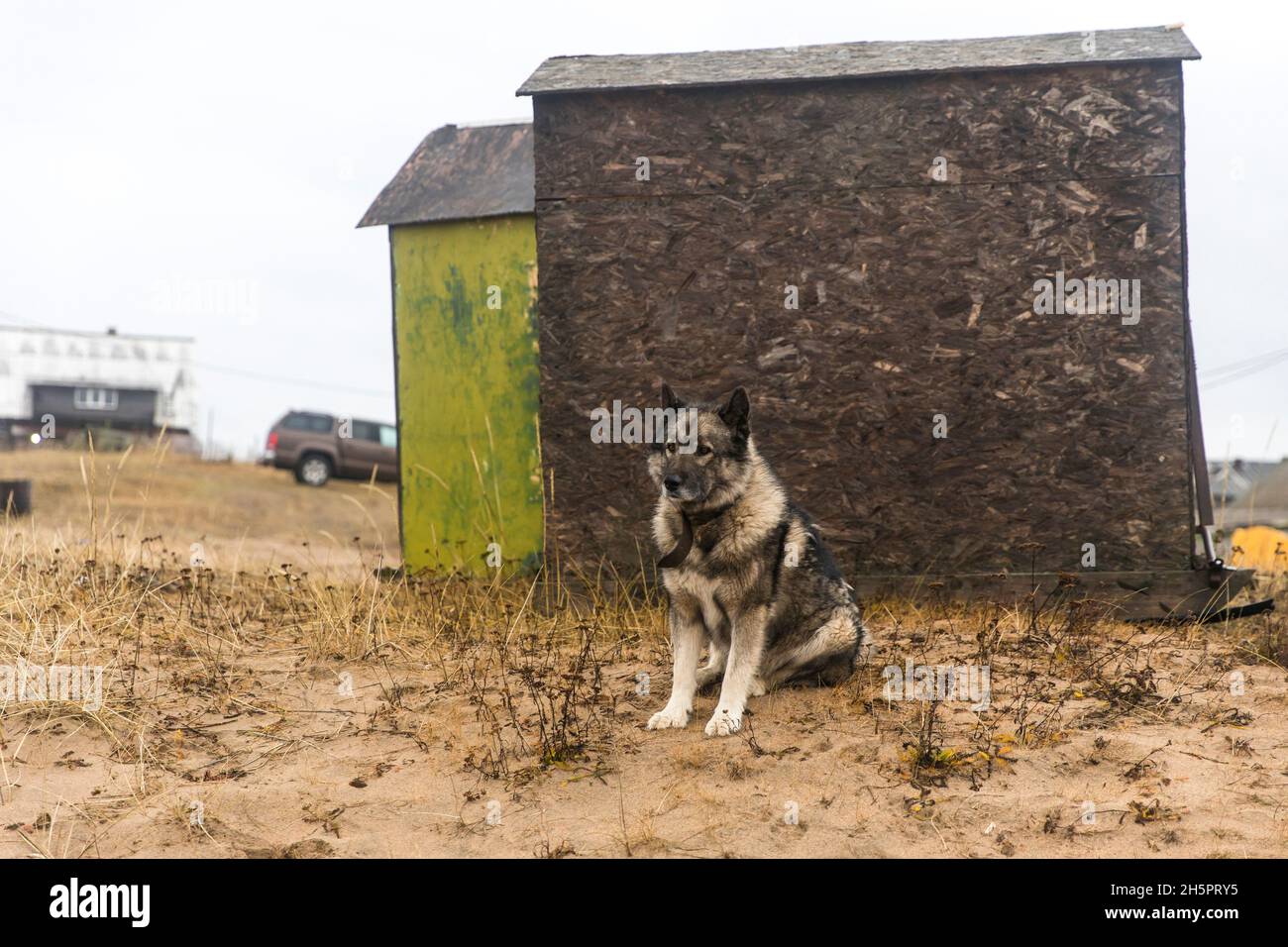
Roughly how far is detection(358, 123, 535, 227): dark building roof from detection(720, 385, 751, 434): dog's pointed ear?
225 inches

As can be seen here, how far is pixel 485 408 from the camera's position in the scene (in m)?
11.2

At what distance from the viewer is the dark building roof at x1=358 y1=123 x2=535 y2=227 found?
11484 millimetres

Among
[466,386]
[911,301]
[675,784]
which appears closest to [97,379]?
[466,386]

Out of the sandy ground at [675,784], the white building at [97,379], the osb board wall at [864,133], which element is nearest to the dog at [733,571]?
the sandy ground at [675,784]

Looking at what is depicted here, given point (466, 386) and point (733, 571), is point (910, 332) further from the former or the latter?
point (466, 386)

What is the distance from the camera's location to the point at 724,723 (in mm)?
5707

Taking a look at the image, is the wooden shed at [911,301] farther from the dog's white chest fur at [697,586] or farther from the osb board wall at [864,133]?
the dog's white chest fur at [697,586]

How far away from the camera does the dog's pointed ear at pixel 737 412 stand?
5.89 m

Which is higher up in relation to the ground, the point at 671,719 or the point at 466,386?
the point at 466,386

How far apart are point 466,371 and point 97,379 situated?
35920 mm

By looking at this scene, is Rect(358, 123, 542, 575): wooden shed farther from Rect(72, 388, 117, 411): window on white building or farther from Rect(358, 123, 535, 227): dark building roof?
Rect(72, 388, 117, 411): window on white building

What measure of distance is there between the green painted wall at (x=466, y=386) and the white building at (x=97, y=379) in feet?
106

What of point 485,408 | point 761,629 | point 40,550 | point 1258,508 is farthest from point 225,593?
point 1258,508

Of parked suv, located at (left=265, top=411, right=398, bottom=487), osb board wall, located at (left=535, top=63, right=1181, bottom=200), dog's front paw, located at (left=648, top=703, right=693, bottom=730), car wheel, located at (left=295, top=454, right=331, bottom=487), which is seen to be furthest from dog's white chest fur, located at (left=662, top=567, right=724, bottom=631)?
car wheel, located at (left=295, top=454, right=331, bottom=487)
